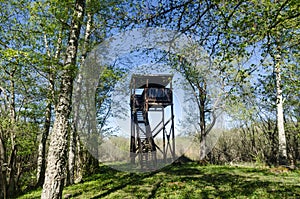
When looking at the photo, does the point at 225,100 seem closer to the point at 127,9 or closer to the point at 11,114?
the point at 127,9

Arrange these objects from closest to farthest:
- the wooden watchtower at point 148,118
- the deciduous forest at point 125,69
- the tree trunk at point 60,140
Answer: the wooden watchtower at point 148,118, the deciduous forest at point 125,69, the tree trunk at point 60,140

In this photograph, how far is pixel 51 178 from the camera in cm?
379

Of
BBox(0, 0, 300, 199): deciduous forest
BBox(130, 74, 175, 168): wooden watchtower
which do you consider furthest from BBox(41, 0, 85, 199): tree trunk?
BBox(130, 74, 175, 168): wooden watchtower

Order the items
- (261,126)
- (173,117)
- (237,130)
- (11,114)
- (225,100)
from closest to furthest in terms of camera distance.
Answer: (173,117), (225,100), (11,114), (261,126), (237,130)

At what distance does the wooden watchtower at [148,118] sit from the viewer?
290 centimetres

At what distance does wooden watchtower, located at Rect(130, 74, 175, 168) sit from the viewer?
2896 mm

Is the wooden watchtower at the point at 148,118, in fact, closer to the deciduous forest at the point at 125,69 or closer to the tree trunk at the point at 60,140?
the deciduous forest at the point at 125,69

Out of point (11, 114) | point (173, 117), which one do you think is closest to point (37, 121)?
point (11, 114)

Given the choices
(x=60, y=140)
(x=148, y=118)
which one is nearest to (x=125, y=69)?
(x=148, y=118)

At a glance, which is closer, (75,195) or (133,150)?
(133,150)

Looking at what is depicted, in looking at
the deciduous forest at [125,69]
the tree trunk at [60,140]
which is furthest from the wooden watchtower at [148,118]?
the tree trunk at [60,140]

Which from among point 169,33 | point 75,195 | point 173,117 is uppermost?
→ point 169,33

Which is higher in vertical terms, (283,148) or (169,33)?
(169,33)

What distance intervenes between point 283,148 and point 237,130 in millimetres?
6544
